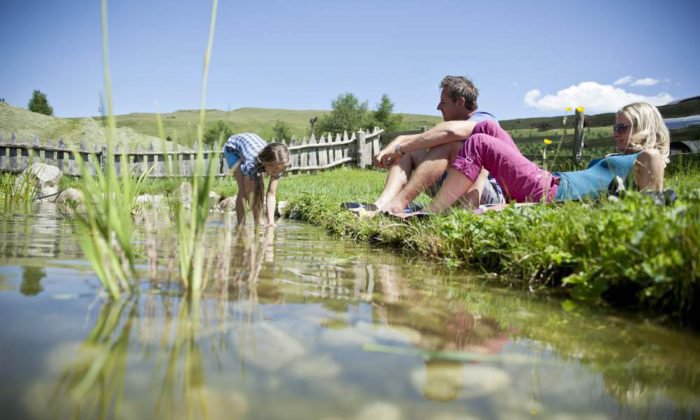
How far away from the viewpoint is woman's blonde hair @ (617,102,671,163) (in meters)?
3.52

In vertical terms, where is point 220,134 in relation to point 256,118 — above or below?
below

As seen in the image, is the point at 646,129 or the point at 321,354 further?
the point at 646,129

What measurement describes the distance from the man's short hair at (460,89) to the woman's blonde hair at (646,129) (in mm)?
1283

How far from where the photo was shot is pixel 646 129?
3520mm

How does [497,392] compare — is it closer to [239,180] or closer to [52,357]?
[52,357]

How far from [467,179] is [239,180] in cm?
299

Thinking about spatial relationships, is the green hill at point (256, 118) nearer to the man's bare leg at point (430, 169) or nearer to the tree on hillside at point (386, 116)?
the tree on hillside at point (386, 116)

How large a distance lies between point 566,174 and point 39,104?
62.5 metres

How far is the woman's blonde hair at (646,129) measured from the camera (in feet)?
11.5

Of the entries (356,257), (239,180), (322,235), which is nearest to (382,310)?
(356,257)

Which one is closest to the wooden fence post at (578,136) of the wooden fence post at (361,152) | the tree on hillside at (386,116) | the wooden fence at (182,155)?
the wooden fence at (182,155)

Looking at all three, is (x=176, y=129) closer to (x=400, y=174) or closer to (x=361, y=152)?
(x=400, y=174)

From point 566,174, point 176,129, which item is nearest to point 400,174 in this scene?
point 566,174

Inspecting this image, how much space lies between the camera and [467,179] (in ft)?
12.5
